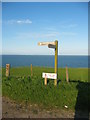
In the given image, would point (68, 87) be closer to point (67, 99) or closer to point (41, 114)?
point (67, 99)

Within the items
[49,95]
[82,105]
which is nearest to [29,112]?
[49,95]

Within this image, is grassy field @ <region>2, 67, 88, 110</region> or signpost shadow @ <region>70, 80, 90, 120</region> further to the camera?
grassy field @ <region>2, 67, 88, 110</region>

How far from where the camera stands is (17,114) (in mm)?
7191

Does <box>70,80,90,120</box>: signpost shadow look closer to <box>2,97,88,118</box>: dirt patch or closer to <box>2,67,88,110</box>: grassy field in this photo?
<box>2,67,88,110</box>: grassy field

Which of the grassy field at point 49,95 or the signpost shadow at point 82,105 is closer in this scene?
the signpost shadow at point 82,105

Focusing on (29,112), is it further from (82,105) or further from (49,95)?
(82,105)

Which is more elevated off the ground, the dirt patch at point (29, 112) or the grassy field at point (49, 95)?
the grassy field at point (49, 95)

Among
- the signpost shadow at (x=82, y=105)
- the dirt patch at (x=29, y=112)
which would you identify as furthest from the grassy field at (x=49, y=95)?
the dirt patch at (x=29, y=112)

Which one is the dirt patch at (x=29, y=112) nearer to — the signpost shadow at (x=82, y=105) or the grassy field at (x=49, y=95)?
the signpost shadow at (x=82, y=105)

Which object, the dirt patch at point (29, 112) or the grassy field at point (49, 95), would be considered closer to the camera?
the dirt patch at point (29, 112)

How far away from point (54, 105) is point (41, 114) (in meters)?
1.21

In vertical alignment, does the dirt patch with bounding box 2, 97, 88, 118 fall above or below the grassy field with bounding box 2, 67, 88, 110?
below

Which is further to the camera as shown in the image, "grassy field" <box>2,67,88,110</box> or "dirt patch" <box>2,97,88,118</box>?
"grassy field" <box>2,67,88,110</box>

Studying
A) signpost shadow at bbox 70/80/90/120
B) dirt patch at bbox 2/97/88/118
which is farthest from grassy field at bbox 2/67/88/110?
dirt patch at bbox 2/97/88/118
